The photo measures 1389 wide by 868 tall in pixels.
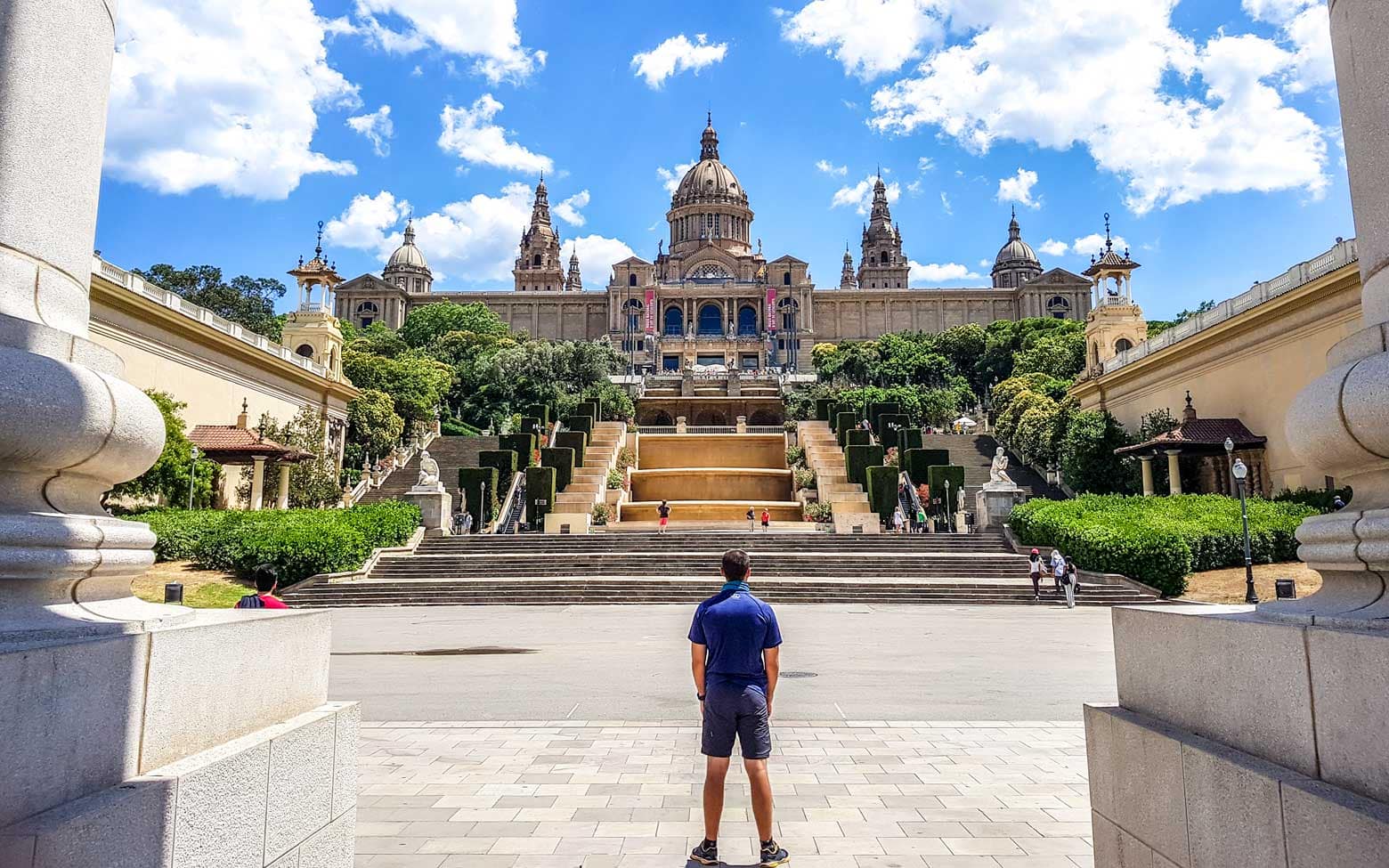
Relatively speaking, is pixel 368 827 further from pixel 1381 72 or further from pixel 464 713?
pixel 1381 72

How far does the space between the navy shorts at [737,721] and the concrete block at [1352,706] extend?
100 inches

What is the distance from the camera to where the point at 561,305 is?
4572 inches

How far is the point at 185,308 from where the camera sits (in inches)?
1382

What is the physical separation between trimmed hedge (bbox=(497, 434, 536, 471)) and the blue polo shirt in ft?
116

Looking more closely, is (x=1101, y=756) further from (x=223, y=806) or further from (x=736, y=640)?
(x=223, y=806)

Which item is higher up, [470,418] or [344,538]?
[470,418]

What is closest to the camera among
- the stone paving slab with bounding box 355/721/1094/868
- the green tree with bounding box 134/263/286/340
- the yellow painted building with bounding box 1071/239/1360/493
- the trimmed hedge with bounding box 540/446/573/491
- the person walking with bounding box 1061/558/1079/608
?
the stone paving slab with bounding box 355/721/1094/868

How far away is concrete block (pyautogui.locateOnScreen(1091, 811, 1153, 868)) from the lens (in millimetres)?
3654

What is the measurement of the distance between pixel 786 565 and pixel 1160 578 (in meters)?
9.51

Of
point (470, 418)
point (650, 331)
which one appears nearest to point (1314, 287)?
point (470, 418)

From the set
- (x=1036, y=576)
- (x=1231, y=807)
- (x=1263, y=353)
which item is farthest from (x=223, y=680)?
(x=1263, y=353)

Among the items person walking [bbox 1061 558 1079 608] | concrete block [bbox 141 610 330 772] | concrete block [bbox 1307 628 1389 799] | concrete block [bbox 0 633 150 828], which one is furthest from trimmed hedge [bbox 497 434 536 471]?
concrete block [bbox 1307 628 1389 799]

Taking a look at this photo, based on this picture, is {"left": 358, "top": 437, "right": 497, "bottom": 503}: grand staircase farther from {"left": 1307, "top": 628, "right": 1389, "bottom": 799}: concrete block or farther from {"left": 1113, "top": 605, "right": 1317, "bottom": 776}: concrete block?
{"left": 1307, "top": 628, "right": 1389, "bottom": 799}: concrete block

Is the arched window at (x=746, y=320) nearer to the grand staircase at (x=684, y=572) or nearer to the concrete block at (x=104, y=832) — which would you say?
the grand staircase at (x=684, y=572)
